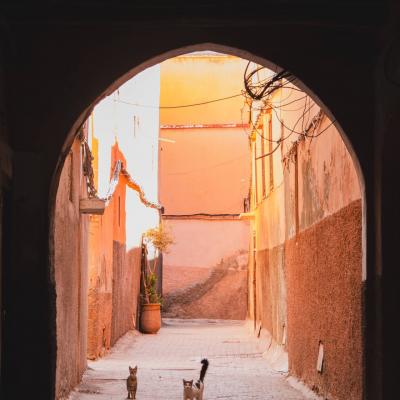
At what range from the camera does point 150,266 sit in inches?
1066

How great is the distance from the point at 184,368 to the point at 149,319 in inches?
385

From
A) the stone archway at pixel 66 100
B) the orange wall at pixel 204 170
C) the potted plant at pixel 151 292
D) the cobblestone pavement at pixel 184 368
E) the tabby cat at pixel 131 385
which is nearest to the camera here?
the stone archway at pixel 66 100

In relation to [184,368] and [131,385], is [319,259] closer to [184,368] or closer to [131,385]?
[131,385]

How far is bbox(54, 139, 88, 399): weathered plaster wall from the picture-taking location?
9930mm

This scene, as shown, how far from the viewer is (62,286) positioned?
1022cm

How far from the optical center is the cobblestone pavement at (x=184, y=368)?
1144cm

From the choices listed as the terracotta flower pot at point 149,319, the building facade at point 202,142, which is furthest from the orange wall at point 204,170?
the terracotta flower pot at point 149,319

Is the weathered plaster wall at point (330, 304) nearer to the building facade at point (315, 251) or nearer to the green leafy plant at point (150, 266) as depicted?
the building facade at point (315, 251)

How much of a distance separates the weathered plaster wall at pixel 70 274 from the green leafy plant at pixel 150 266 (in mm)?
11761

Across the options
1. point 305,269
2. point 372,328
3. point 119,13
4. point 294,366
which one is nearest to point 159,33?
point 119,13

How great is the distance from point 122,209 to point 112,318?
3692mm

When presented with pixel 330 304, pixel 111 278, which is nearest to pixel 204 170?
pixel 111 278

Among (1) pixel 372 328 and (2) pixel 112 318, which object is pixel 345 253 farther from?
(2) pixel 112 318

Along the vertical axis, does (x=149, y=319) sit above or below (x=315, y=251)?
below
